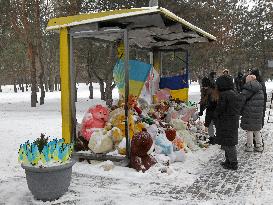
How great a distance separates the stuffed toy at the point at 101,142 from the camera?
6824 mm

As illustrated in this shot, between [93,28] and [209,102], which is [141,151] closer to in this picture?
[93,28]

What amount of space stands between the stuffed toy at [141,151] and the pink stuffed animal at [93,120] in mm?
1124

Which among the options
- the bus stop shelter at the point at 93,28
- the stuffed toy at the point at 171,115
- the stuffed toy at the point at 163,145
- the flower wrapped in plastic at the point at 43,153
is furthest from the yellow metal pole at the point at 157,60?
the flower wrapped in plastic at the point at 43,153

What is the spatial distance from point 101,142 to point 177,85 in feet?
16.4

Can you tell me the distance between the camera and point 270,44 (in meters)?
32.6

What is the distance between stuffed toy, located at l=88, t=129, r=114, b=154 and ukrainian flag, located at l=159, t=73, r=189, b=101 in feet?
15.0

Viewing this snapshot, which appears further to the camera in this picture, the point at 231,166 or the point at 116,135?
the point at 116,135

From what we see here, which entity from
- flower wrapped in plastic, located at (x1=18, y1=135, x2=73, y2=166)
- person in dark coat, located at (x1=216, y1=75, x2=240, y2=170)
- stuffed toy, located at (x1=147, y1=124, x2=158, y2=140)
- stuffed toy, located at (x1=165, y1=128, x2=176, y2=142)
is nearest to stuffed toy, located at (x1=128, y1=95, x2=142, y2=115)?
stuffed toy, located at (x1=147, y1=124, x2=158, y2=140)

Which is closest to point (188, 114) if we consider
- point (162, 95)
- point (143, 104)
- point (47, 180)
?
point (162, 95)

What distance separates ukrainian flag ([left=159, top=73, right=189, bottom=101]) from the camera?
11.1 metres

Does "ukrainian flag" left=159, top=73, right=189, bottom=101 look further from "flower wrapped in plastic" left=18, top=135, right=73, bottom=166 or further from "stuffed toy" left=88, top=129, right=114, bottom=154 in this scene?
"flower wrapped in plastic" left=18, top=135, right=73, bottom=166

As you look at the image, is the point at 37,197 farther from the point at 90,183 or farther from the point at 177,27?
the point at 177,27

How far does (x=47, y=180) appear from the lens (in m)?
4.82

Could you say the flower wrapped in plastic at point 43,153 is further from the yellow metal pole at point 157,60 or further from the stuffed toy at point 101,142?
the yellow metal pole at point 157,60
